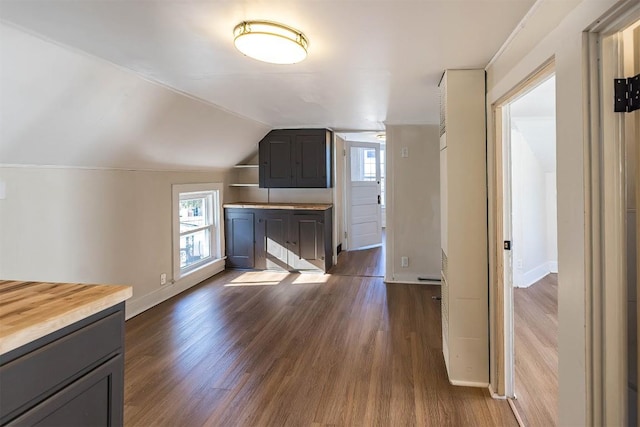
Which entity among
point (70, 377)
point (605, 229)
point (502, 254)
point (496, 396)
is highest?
point (605, 229)

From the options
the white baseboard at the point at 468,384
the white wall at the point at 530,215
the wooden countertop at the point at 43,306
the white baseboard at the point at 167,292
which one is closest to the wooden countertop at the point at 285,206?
the white baseboard at the point at 167,292

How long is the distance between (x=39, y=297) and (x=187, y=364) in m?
1.59

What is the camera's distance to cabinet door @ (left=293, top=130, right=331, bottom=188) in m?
5.25

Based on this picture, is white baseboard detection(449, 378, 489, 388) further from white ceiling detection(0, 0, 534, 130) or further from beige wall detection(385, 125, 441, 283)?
beige wall detection(385, 125, 441, 283)

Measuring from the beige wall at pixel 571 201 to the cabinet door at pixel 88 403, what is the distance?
1636mm

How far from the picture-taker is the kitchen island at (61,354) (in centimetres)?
101

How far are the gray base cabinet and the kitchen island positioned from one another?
12.7 feet

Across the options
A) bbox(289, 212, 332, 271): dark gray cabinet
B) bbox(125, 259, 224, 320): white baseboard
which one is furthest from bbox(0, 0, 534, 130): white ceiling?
bbox(289, 212, 332, 271): dark gray cabinet

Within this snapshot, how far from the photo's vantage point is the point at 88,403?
1.24m

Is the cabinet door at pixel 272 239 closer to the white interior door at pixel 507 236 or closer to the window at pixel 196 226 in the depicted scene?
the window at pixel 196 226

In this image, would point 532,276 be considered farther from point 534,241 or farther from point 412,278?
point 412,278

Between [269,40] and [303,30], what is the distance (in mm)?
197

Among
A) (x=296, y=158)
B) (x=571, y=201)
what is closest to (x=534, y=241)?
(x=296, y=158)

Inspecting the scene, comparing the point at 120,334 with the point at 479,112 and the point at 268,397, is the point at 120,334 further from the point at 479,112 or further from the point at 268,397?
the point at 479,112
